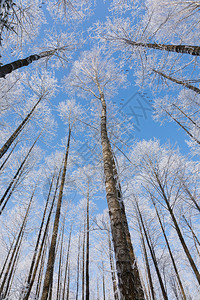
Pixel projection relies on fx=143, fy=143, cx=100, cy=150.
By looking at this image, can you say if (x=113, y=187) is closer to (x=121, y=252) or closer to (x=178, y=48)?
(x=121, y=252)

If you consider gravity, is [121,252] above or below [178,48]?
below

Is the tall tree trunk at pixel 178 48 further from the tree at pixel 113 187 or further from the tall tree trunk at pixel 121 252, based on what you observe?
the tall tree trunk at pixel 121 252

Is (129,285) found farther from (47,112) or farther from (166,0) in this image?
(47,112)

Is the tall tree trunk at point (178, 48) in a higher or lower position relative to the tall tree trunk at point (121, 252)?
→ higher

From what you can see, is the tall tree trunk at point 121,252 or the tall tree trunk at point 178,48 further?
the tall tree trunk at point 178,48

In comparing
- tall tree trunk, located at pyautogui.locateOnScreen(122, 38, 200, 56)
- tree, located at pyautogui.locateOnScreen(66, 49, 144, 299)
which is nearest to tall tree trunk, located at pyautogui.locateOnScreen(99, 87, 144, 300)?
tree, located at pyautogui.locateOnScreen(66, 49, 144, 299)

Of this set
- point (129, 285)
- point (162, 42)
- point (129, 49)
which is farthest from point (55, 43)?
point (129, 285)

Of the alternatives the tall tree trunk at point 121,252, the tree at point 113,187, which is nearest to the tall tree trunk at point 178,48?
the tree at point 113,187

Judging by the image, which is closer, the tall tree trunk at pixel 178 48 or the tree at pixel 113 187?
the tree at pixel 113 187

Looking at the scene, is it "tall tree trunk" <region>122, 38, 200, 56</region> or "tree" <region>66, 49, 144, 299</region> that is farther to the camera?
"tall tree trunk" <region>122, 38, 200, 56</region>

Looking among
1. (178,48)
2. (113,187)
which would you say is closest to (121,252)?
(113,187)

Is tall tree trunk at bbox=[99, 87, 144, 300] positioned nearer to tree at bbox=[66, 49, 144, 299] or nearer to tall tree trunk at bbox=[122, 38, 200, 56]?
tree at bbox=[66, 49, 144, 299]

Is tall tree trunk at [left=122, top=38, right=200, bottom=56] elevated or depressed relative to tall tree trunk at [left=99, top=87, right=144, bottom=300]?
elevated

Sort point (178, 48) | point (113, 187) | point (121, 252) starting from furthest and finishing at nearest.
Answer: point (178, 48) → point (113, 187) → point (121, 252)
